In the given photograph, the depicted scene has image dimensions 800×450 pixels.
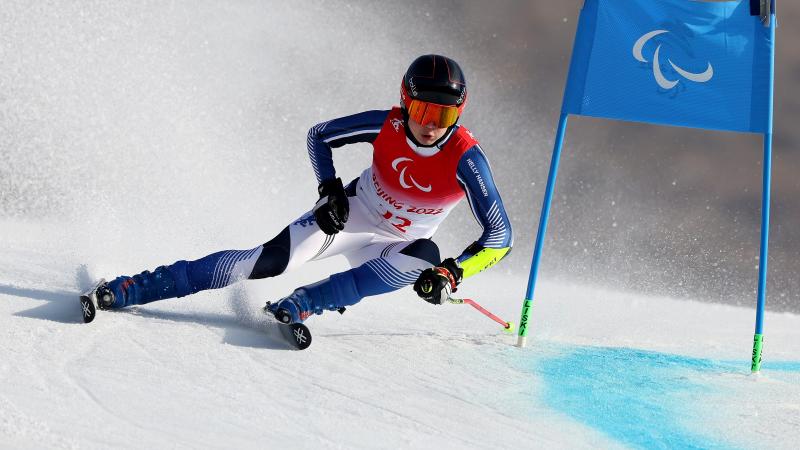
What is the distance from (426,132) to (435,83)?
0.24 m

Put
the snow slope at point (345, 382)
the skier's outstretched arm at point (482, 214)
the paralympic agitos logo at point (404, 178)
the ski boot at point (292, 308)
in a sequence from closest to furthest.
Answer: the snow slope at point (345, 382) < the ski boot at point (292, 308) < the skier's outstretched arm at point (482, 214) < the paralympic agitos logo at point (404, 178)

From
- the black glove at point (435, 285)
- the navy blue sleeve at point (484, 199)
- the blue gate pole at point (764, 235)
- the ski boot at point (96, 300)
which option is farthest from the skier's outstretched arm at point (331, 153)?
the blue gate pole at point (764, 235)

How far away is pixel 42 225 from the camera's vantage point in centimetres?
630

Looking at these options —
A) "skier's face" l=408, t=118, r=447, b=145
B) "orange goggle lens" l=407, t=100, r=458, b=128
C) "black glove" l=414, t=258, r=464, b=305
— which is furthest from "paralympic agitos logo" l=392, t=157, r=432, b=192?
"black glove" l=414, t=258, r=464, b=305

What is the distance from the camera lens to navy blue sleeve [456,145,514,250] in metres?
3.80

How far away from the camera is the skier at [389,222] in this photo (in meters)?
3.65

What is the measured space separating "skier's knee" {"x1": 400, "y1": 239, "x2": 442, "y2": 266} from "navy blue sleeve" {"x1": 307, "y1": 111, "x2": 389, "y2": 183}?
59 centimetres

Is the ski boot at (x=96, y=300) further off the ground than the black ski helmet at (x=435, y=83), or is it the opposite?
the black ski helmet at (x=435, y=83)

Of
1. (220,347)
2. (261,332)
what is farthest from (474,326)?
(220,347)

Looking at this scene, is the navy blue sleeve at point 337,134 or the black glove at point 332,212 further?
the navy blue sleeve at point 337,134

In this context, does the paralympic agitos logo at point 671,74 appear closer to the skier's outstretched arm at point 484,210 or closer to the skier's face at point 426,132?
the skier's outstretched arm at point 484,210

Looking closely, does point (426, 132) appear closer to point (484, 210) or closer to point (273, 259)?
point (484, 210)

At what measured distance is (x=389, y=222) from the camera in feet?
13.9

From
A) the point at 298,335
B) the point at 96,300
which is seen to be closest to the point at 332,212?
the point at 298,335
